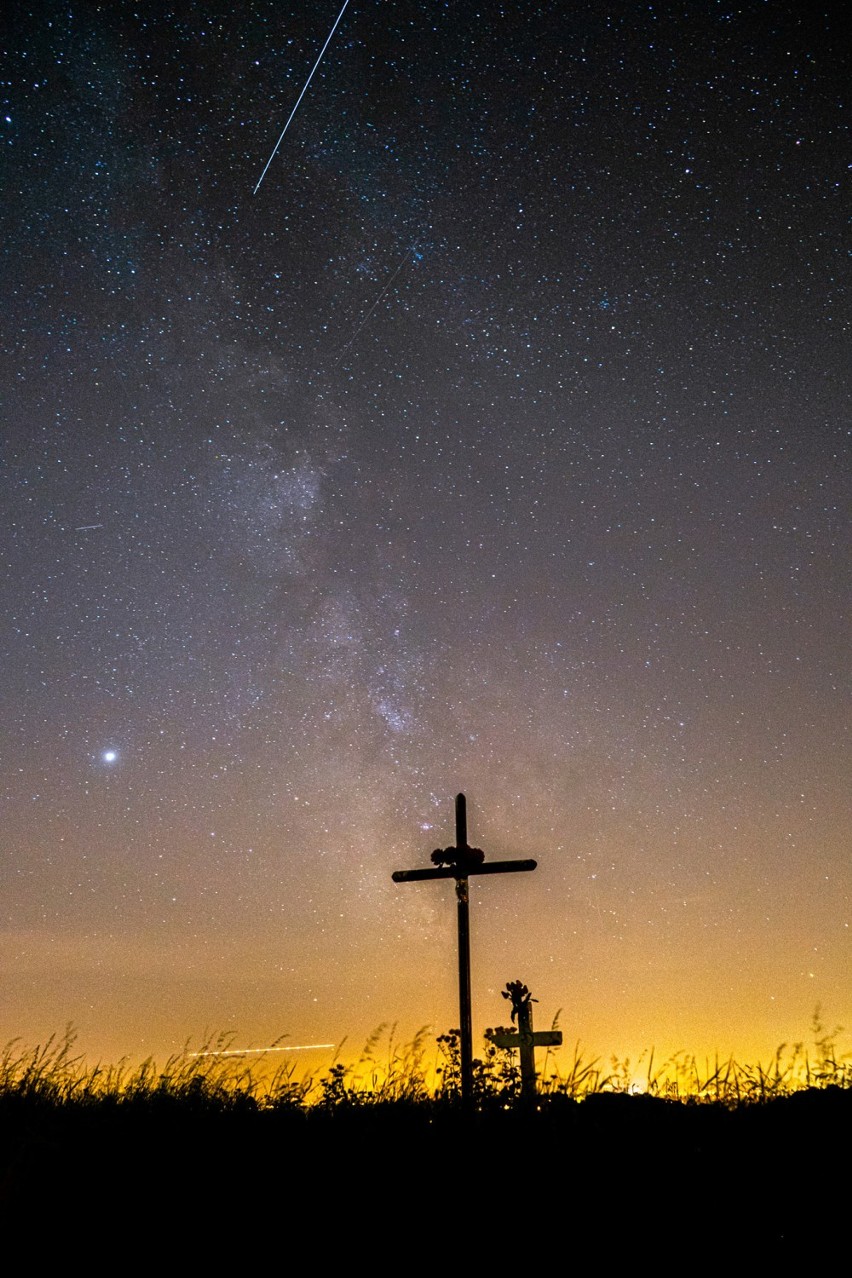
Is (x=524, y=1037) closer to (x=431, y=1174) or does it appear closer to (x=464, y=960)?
(x=464, y=960)

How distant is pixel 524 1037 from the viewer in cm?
965

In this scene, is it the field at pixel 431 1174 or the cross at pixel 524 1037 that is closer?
the field at pixel 431 1174

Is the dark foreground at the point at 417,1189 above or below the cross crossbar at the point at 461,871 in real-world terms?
below

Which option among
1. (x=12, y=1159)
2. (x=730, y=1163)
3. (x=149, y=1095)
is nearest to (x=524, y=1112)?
(x=730, y=1163)

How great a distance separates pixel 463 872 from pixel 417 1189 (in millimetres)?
7045

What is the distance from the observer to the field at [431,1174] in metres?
3.40

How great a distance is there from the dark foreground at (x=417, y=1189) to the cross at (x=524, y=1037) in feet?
14.7

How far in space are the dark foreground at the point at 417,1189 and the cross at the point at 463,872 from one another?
17.0 feet

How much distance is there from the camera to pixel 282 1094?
19.6ft

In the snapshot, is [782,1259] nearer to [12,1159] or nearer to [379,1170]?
[379,1170]

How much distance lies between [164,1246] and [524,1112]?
2.92 metres

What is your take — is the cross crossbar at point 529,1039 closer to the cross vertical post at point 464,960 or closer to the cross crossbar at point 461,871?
the cross vertical post at point 464,960

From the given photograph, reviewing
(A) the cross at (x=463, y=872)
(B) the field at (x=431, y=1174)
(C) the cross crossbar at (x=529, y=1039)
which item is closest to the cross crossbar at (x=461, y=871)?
(A) the cross at (x=463, y=872)

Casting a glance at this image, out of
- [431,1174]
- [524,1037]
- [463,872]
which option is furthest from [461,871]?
[431,1174]
